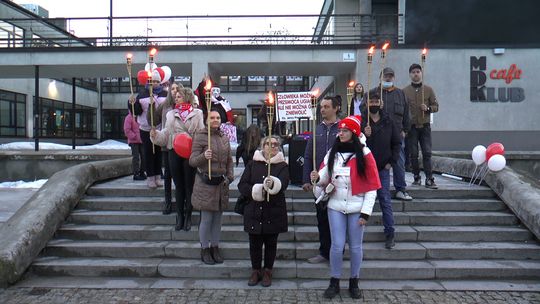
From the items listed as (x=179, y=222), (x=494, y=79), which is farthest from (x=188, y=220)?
(x=494, y=79)

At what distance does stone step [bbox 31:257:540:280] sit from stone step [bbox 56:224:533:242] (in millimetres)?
490

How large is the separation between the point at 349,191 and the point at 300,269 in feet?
4.57

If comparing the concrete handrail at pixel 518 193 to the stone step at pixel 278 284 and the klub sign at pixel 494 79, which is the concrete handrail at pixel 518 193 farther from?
the klub sign at pixel 494 79

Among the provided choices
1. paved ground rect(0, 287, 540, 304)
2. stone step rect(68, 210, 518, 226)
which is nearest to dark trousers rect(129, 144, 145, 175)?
stone step rect(68, 210, 518, 226)

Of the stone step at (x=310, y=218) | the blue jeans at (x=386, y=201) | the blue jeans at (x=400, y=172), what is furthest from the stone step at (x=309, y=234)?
the blue jeans at (x=400, y=172)

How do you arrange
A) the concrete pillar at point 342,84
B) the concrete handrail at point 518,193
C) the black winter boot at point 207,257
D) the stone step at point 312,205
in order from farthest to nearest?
the concrete pillar at point 342,84
the stone step at point 312,205
the concrete handrail at point 518,193
the black winter boot at point 207,257

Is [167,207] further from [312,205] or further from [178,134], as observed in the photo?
[312,205]

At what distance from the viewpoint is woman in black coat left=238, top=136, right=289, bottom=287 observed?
15.7 ft

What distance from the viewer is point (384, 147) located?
18.4ft

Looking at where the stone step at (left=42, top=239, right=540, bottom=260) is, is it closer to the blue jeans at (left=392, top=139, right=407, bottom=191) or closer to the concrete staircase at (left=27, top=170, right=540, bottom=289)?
the concrete staircase at (left=27, top=170, right=540, bottom=289)

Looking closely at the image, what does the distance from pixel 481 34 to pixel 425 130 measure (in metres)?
9.49

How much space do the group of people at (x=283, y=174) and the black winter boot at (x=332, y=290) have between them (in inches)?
0.4

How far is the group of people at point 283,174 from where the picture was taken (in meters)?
4.57

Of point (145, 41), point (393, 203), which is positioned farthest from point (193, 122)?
point (145, 41)
